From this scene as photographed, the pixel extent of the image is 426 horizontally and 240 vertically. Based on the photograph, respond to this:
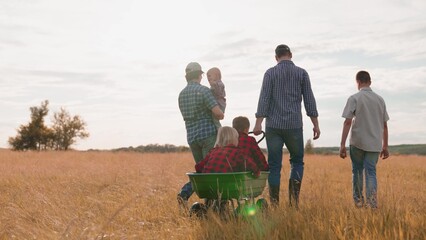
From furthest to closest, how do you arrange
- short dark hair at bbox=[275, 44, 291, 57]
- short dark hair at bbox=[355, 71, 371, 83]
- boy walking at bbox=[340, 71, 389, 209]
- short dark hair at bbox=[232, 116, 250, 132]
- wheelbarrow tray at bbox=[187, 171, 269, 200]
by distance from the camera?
short dark hair at bbox=[355, 71, 371, 83]
boy walking at bbox=[340, 71, 389, 209]
short dark hair at bbox=[275, 44, 291, 57]
short dark hair at bbox=[232, 116, 250, 132]
wheelbarrow tray at bbox=[187, 171, 269, 200]

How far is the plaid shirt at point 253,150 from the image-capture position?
19.6ft

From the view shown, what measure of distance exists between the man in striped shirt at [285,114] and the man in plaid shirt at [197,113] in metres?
0.64

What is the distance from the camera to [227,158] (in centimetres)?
573

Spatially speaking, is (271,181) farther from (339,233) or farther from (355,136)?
(339,233)

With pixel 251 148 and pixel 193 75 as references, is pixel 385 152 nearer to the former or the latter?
pixel 251 148

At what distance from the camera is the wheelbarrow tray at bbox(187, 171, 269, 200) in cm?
532

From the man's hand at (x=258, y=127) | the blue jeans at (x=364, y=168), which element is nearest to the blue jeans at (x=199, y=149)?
the man's hand at (x=258, y=127)

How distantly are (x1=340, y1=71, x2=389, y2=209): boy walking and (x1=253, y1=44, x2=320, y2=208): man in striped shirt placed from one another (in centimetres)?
67

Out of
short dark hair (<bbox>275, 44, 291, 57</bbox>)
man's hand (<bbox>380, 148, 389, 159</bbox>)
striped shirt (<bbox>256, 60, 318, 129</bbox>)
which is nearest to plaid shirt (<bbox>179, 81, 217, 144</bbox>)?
striped shirt (<bbox>256, 60, 318, 129</bbox>)

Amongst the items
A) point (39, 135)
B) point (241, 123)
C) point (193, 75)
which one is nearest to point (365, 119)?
point (241, 123)

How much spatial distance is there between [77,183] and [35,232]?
6.58 meters

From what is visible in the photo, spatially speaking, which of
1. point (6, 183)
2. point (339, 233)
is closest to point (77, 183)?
point (6, 183)

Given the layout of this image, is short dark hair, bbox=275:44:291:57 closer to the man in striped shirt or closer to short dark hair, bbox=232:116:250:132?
the man in striped shirt

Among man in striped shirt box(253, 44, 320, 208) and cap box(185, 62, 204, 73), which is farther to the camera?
cap box(185, 62, 204, 73)
